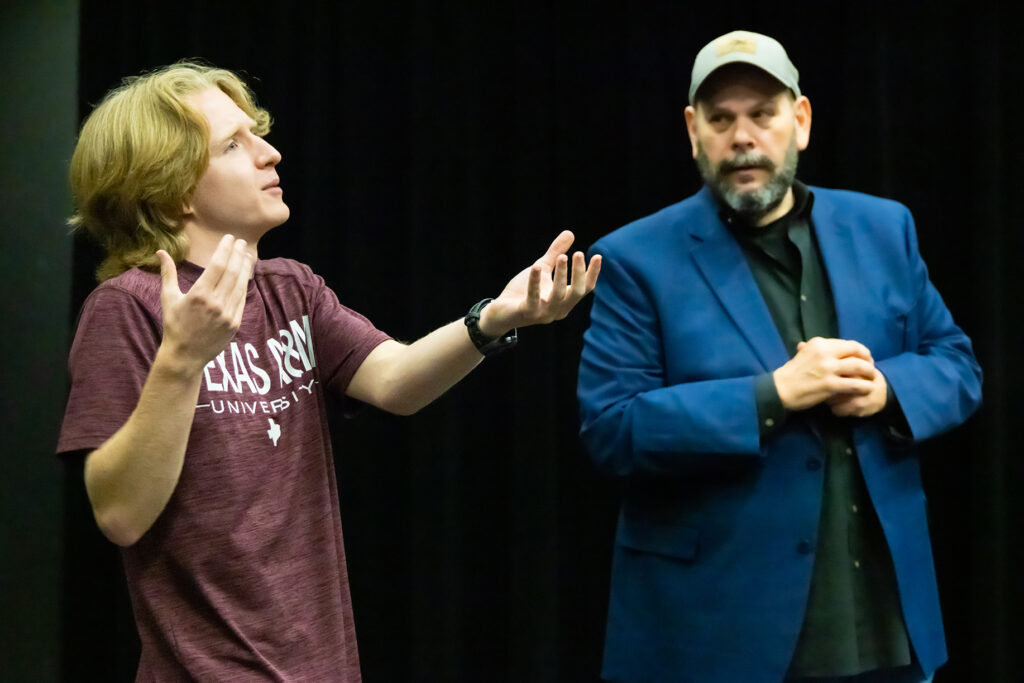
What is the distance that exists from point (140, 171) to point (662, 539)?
3.33 ft

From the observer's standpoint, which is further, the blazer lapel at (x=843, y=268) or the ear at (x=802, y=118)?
the ear at (x=802, y=118)

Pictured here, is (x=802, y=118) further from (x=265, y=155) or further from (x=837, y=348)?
(x=265, y=155)

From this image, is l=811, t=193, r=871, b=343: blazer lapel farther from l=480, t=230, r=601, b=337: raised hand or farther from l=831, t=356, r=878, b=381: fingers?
l=480, t=230, r=601, b=337: raised hand

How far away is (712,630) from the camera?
1.77 m

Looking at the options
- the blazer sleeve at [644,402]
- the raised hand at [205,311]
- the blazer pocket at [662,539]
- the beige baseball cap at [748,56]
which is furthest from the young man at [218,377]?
the beige baseball cap at [748,56]

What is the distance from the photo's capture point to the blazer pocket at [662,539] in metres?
1.79

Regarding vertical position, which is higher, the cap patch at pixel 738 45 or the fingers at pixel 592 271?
the cap patch at pixel 738 45

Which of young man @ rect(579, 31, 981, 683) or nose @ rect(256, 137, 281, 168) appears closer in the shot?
nose @ rect(256, 137, 281, 168)

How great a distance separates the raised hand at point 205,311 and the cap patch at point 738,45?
3.38 ft

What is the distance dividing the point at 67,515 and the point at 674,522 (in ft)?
5.31

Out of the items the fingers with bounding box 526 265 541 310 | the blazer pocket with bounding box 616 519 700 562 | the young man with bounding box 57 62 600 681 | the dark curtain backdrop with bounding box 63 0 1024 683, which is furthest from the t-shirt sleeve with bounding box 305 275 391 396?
the dark curtain backdrop with bounding box 63 0 1024 683

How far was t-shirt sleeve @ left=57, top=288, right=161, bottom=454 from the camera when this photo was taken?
4.28 feet

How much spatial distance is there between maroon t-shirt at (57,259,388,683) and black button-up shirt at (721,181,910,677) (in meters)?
0.75

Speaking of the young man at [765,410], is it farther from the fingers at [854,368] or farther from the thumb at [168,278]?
the thumb at [168,278]
